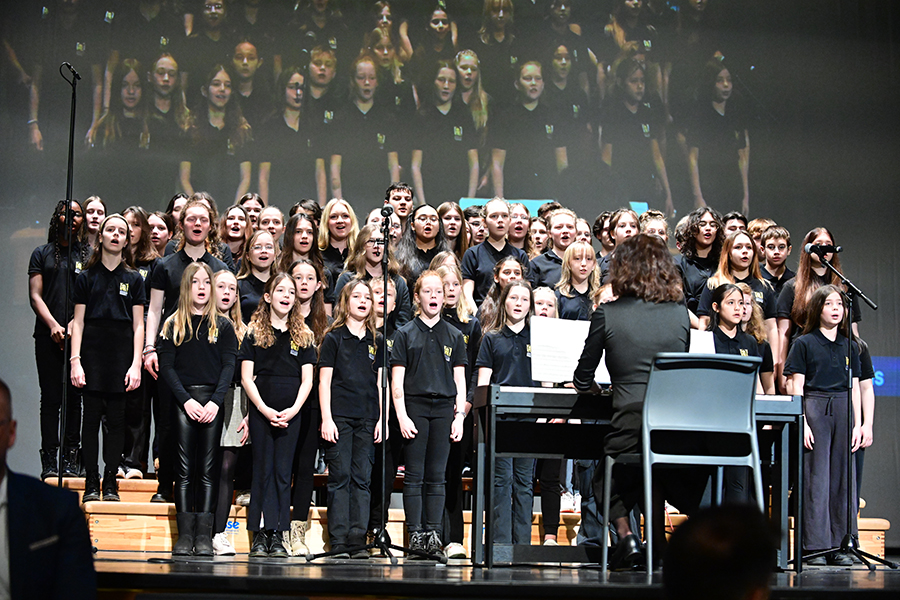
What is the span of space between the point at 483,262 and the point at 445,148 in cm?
237

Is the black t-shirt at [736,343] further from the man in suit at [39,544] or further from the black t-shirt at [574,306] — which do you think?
the man in suit at [39,544]

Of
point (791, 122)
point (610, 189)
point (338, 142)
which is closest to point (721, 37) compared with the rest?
point (791, 122)

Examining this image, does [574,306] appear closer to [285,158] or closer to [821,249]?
[821,249]

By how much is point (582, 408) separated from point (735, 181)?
5063 millimetres

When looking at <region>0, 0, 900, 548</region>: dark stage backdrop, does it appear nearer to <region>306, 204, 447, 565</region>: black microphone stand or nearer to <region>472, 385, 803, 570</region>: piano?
<region>306, 204, 447, 565</region>: black microphone stand

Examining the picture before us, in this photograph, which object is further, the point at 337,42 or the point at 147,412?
the point at 337,42

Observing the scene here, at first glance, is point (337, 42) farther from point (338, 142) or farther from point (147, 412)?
point (147, 412)

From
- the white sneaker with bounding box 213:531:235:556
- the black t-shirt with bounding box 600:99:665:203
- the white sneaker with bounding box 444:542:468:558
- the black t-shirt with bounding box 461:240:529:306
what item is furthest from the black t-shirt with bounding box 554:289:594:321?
the black t-shirt with bounding box 600:99:665:203

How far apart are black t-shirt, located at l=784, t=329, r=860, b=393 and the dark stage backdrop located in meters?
2.97

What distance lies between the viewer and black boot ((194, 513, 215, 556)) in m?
4.59

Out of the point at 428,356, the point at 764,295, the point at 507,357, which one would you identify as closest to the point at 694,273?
the point at 764,295

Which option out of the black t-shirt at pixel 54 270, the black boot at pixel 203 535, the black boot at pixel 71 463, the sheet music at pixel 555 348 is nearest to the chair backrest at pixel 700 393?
the sheet music at pixel 555 348

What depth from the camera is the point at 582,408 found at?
381 cm

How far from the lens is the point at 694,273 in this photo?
6074 mm
